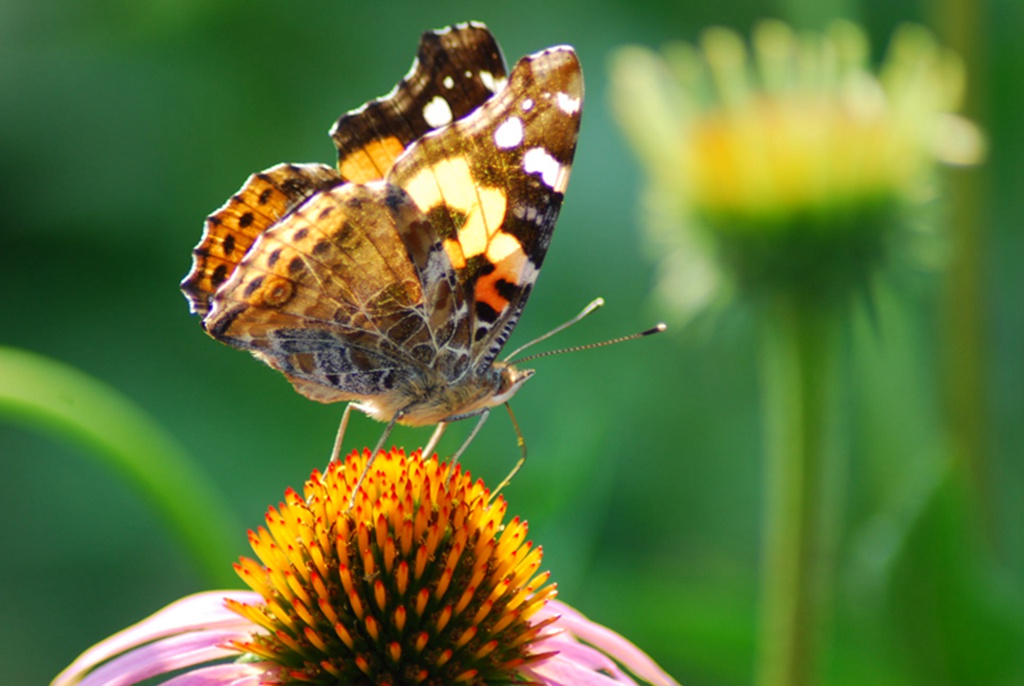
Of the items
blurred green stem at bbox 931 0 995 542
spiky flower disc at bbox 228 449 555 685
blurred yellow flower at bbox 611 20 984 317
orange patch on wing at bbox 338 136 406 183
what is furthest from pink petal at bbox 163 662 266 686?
blurred green stem at bbox 931 0 995 542

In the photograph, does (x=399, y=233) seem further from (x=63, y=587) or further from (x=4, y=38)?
(x=4, y=38)

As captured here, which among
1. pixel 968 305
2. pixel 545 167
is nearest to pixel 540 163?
pixel 545 167

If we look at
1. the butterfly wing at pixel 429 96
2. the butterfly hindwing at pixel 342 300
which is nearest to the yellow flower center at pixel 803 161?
the butterfly wing at pixel 429 96

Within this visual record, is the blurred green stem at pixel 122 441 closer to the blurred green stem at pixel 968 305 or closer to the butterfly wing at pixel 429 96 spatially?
the butterfly wing at pixel 429 96

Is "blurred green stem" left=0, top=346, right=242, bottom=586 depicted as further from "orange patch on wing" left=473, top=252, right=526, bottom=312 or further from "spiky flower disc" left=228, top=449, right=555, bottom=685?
"orange patch on wing" left=473, top=252, right=526, bottom=312

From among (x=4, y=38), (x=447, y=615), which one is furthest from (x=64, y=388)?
(x=4, y=38)
